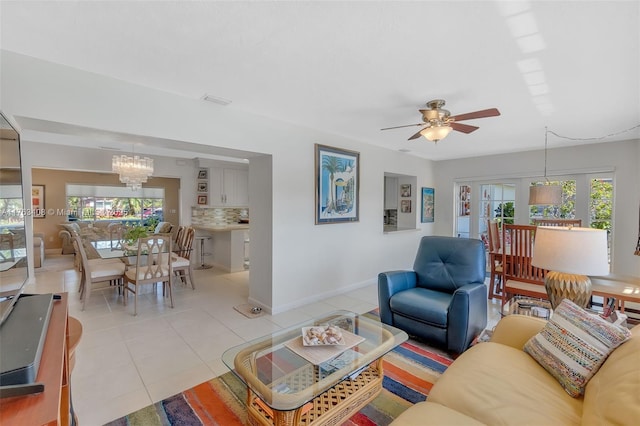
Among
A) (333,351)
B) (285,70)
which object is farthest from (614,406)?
(285,70)

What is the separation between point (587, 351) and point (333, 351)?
1.34m

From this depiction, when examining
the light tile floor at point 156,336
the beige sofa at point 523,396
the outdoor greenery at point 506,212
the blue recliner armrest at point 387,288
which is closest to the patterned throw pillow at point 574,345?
the beige sofa at point 523,396

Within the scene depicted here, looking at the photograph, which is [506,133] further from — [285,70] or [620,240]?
[285,70]

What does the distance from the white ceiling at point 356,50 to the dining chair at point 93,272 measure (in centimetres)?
192

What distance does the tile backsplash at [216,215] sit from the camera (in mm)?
6598

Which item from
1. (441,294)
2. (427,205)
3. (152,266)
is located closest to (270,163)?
(152,266)

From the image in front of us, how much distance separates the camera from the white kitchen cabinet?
21.8 ft

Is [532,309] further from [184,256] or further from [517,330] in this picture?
[184,256]

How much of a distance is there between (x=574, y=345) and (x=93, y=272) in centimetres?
484

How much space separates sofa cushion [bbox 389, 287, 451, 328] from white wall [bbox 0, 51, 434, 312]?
144cm

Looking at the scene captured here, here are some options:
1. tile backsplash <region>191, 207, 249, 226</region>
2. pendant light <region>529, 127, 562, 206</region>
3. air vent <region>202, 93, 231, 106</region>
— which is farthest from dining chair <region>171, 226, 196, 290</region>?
pendant light <region>529, 127, 562, 206</region>

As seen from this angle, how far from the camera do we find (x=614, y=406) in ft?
3.48

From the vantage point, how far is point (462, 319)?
2414mm

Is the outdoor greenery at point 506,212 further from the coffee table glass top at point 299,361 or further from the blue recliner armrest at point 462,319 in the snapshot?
the coffee table glass top at point 299,361
